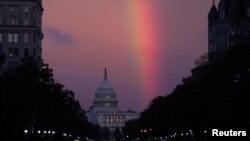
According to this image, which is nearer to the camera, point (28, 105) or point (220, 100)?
point (220, 100)

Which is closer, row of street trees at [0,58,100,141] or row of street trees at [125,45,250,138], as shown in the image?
row of street trees at [125,45,250,138]

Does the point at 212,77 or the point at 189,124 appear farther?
the point at 189,124

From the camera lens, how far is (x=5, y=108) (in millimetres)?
92625

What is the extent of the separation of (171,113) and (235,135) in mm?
115190

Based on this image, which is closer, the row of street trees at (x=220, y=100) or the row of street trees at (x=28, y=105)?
the row of street trees at (x=220, y=100)

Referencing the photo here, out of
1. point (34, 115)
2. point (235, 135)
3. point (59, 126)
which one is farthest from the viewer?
point (59, 126)

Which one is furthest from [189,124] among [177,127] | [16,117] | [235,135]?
[235,135]

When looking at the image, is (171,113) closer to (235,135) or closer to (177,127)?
(177,127)

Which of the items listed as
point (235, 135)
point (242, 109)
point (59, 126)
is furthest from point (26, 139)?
point (59, 126)

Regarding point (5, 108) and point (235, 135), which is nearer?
point (235, 135)

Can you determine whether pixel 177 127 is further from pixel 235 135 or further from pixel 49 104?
pixel 235 135

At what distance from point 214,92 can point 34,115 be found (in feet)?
76.9

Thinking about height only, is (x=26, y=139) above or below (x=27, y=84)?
below

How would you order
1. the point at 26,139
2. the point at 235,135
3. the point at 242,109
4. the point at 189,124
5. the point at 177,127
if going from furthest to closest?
the point at 177,127
the point at 189,124
the point at 26,139
the point at 242,109
the point at 235,135
